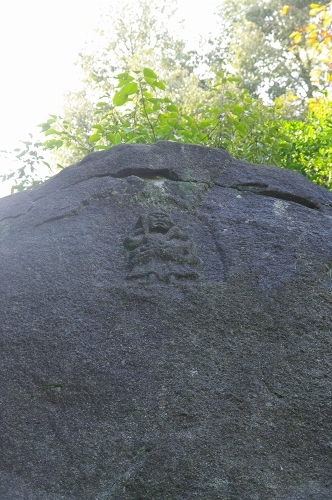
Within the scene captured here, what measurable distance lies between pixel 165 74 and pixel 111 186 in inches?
516

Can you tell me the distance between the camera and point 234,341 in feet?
7.89

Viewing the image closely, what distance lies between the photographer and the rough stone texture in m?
2.06

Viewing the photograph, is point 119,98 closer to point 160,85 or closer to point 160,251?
point 160,85

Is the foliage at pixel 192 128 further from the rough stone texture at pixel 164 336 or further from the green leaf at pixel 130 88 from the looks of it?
the rough stone texture at pixel 164 336

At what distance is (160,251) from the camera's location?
2730 millimetres

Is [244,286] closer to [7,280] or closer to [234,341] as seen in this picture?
[234,341]

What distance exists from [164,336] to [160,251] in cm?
45

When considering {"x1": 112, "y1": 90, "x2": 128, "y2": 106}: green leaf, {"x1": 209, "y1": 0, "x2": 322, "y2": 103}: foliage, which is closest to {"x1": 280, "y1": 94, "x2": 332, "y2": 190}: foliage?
{"x1": 112, "y1": 90, "x2": 128, "y2": 106}: green leaf

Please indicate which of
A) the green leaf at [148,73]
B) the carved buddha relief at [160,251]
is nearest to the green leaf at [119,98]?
the green leaf at [148,73]

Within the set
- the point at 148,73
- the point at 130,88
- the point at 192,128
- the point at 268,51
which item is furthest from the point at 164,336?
the point at 268,51

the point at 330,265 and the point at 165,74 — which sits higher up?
the point at 165,74

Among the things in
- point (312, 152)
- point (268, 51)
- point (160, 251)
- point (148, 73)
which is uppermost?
point (268, 51)

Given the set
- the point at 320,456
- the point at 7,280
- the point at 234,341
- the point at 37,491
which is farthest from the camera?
the point at 7,280

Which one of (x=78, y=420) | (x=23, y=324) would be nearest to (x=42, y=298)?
(x=23, y=324)
